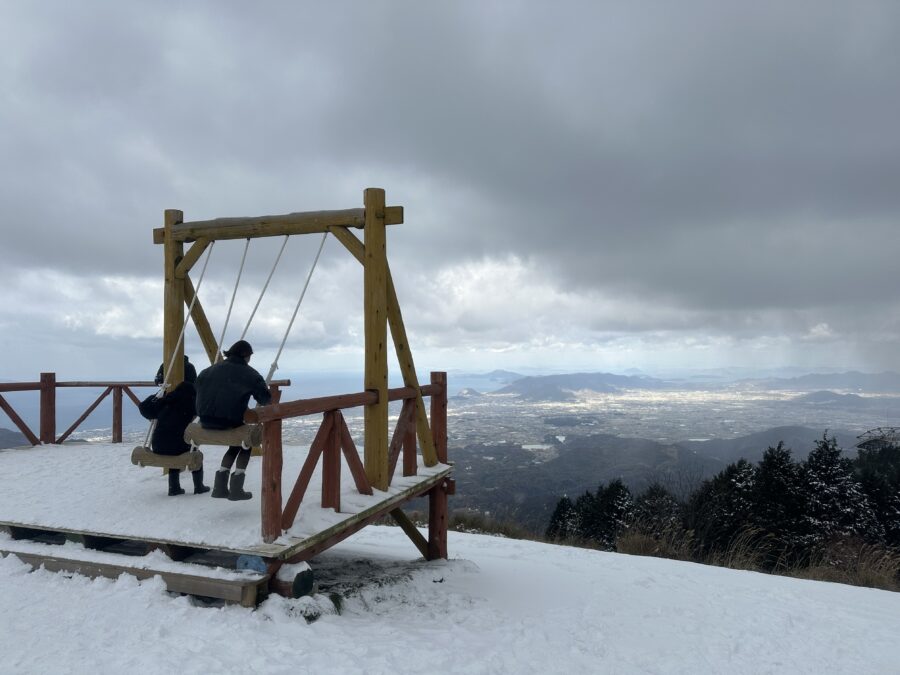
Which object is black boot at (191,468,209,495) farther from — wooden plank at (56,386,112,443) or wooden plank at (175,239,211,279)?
wooden plank at (56,386,112,443)

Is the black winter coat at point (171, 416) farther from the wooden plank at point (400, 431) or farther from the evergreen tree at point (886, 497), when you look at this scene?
the evergreen tree at point (886, 497)

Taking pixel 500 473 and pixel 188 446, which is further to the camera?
pixel 500 473

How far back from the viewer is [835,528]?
24.0 m

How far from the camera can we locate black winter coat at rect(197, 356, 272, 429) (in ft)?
17.3

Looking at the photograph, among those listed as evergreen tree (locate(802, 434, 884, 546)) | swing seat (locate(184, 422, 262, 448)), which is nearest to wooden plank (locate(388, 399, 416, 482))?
swing seat (locate(184, 422, 262, 448))

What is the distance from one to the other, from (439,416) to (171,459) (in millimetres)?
3313

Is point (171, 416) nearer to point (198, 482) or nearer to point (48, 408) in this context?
point (198, 482)

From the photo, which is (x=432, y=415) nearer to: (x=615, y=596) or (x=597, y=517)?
(x=615, y=596)

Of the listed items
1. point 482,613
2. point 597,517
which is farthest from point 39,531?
point 597,517

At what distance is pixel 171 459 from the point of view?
5730 millimetres

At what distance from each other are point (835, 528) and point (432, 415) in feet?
78.4

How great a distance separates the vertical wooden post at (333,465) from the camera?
5.18m

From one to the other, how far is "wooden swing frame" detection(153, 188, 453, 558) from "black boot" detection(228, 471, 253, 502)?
742mm

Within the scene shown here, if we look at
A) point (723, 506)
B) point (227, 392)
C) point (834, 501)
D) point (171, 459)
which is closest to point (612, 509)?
point (723, 506)
